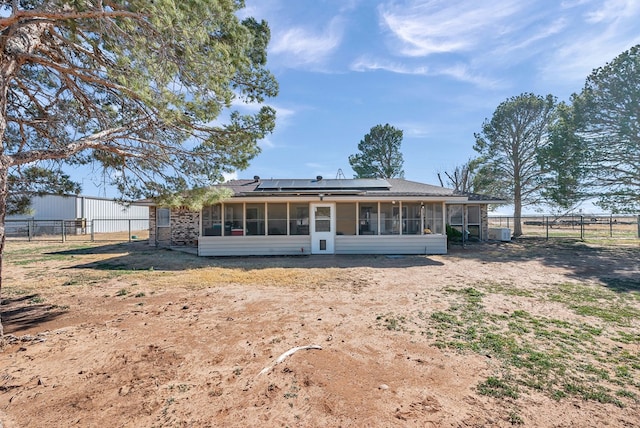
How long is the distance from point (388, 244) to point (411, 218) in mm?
1595

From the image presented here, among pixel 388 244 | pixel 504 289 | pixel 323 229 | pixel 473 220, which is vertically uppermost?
pixel 473 220

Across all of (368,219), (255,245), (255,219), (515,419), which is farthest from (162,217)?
(515,419)

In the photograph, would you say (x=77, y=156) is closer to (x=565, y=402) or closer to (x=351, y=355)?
(x=351, y=355)

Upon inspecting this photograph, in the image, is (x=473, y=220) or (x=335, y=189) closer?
(x=335, y=189)

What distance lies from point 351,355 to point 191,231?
1386 centimetres

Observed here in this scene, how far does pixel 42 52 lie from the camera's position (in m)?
4.68

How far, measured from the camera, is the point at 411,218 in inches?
499

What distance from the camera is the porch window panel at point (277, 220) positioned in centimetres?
1239

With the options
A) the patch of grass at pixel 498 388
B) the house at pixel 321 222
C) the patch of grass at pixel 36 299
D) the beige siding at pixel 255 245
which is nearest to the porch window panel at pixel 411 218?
the house at pixel 321 222

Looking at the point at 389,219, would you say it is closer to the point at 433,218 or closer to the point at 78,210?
the point at 433,218

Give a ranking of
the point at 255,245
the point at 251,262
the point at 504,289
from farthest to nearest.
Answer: the point at 255,245
the point at 251,262
the point at 504,289

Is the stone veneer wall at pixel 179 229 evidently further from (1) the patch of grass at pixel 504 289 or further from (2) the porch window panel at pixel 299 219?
(1) the patch of grass at pixel 504 289

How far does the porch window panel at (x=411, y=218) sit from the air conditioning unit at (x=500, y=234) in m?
8.11

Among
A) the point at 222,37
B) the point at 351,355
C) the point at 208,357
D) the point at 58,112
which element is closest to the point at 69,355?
the point at 208,357
